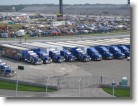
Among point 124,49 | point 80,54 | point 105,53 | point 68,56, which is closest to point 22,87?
point 68,56

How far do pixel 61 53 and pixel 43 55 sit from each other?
904 millimetres

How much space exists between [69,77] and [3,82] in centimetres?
208

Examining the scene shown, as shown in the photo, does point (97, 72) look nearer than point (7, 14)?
Yes

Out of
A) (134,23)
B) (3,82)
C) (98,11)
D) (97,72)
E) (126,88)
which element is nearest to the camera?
(134,23)

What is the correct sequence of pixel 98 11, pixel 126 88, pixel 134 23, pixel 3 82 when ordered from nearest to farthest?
pixel 134 23
pixel 126 88
pixel 3 82
pixel 98 11

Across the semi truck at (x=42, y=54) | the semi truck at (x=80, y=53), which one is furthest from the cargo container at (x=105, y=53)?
the semi truck at (x=42, y=54)

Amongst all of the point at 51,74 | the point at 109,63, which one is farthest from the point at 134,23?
the point at 109,63

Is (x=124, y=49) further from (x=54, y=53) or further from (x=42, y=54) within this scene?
(x=42, y=54)

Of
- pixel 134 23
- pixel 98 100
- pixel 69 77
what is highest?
pixel 134 23

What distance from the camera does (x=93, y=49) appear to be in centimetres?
1213

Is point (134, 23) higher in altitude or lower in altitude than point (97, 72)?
higher

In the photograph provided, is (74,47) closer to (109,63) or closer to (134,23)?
(109,63)

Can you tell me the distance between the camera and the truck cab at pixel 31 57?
35.6 feet

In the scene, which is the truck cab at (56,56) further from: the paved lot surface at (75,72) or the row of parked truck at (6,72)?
the row of parked truck at (6,72)
